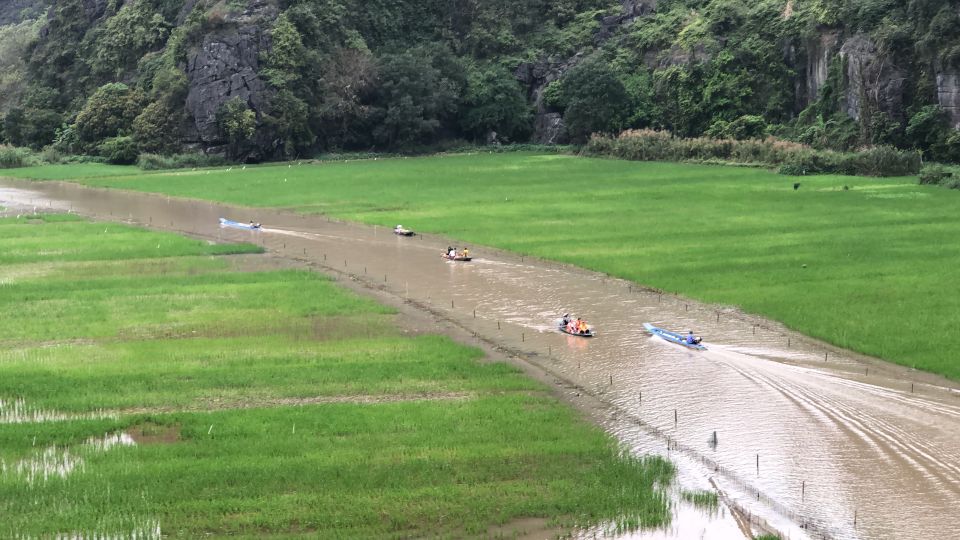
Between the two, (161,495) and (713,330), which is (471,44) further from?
(161,495)

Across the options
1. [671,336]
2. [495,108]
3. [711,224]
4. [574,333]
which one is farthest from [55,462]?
[495,108]

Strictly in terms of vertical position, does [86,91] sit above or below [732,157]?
above

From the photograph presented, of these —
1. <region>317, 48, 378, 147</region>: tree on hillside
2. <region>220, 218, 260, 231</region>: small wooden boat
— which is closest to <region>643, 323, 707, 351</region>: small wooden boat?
<region>220, 218, 260, 231</region>: small wooden boat

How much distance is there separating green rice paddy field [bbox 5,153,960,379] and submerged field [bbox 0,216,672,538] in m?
8.03

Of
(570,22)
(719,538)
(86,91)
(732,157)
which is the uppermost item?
(570,22)

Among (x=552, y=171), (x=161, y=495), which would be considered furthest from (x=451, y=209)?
(x=161, y=495)

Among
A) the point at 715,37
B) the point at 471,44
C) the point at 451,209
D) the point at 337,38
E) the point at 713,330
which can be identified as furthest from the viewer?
the point at 471,44

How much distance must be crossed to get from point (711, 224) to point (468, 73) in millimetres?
56238

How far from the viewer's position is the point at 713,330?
22750mm

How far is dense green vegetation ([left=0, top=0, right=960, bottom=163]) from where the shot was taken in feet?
212

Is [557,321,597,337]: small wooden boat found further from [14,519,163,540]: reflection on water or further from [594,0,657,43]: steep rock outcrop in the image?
[594,0,657,43]: steep rock outcrop

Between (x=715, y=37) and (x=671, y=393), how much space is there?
64.7m

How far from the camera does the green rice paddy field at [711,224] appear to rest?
77.9 ft

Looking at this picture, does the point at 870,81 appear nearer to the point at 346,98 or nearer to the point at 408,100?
the point at 408,100
